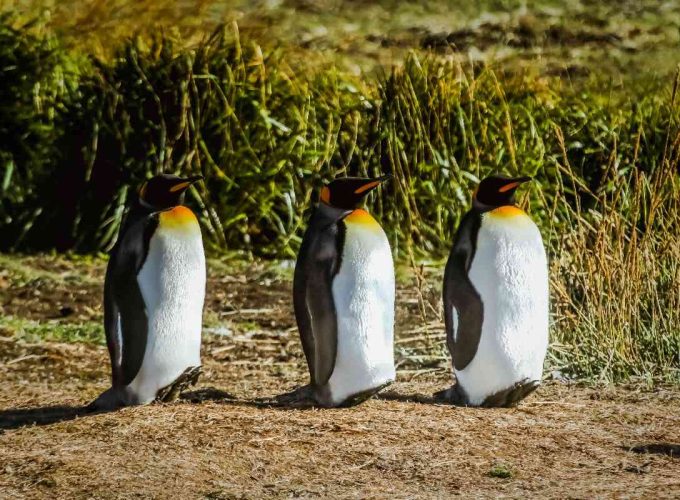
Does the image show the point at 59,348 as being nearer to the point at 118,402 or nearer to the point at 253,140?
the point at 118,402

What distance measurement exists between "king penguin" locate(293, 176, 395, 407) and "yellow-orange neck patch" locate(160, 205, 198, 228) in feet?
1.52

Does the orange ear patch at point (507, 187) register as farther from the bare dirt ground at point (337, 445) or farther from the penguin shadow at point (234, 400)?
the penguin shadow at point (234, 400)

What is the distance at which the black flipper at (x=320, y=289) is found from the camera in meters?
5.65

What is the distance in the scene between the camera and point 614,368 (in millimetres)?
6914

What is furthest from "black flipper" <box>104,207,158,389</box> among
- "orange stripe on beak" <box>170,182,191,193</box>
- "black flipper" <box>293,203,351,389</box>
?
"black flipper" <box>293,203,351,389</box>

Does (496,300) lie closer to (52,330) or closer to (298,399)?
(298,399)

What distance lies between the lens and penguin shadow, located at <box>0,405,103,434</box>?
18.8 feet

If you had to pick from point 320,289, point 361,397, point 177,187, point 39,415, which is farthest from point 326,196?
Answer: point 39,415

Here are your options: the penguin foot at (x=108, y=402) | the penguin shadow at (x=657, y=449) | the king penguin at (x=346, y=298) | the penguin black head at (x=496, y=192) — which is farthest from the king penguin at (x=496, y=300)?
the penguin foot at (x=108, y=402)

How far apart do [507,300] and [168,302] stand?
4.42 ft

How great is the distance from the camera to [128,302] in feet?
18.8

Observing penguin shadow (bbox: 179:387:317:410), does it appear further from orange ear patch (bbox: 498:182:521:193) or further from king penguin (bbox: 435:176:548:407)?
orange ear patch (bbox: 498:182:521:193)

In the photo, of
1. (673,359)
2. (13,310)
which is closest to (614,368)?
(673,359)

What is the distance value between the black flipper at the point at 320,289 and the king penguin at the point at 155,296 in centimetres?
42
